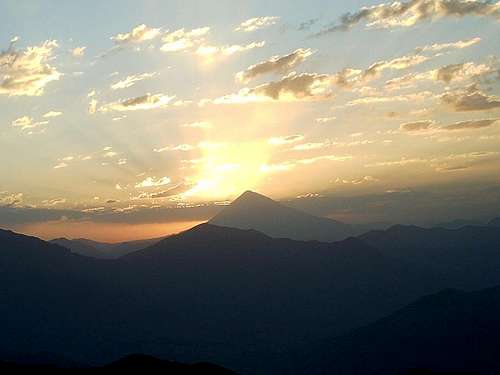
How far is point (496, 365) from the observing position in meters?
191

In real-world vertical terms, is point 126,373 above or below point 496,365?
above

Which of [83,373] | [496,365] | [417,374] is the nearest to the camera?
[83,373]

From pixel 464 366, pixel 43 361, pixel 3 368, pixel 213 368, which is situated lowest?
pixel 464 366

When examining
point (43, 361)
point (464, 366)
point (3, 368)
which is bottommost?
point (464, 366)

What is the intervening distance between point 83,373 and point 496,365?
523 feet

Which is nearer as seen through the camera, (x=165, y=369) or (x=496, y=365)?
Result: (x=165, y=369)

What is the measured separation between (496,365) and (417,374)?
284 feet

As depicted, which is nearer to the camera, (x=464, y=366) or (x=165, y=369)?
(x=165, y=369)

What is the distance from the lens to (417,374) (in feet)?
411

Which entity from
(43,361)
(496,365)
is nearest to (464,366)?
(496,365)

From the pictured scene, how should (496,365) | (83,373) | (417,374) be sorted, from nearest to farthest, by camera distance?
1. (83,373)
2. (417,374)
3. (496,365)

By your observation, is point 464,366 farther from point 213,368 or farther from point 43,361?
point 43,361

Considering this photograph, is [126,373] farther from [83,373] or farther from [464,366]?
[464,366]

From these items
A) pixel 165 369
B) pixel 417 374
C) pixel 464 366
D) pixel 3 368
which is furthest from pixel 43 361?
pixel 464 366
